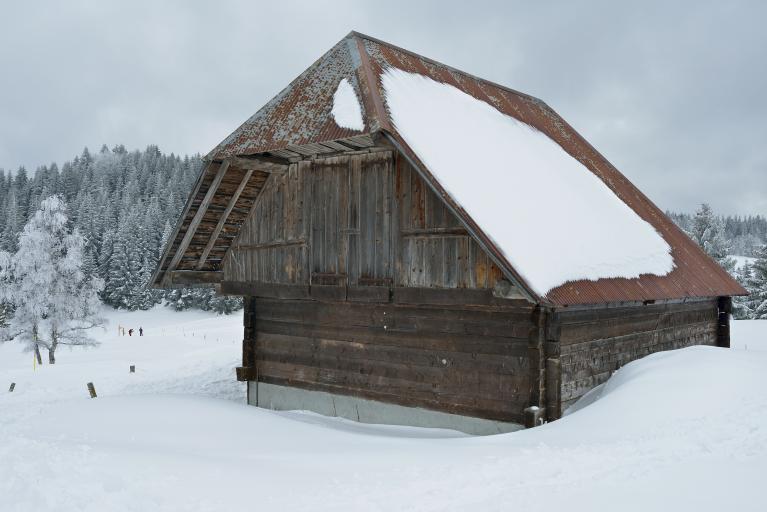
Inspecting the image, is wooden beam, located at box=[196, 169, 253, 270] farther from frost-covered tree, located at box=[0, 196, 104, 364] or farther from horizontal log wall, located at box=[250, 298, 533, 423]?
frost-covered tree, located at box=[0, 196, 104, 364]

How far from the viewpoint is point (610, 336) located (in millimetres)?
12000

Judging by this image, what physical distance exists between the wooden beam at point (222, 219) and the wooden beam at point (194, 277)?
7.4 inches

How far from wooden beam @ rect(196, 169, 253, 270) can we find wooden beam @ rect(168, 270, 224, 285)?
188mm

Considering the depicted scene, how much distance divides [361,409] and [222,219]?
517 cm

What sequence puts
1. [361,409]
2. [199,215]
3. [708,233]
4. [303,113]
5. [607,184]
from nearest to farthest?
[303,113] → [361,409] → [199,215] → [607,184] → [708,233]

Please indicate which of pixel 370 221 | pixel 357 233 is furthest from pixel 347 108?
pixel 357 233

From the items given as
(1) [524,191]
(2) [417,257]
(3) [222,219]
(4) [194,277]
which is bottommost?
(4) [194,277]

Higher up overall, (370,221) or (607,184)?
(607,184)

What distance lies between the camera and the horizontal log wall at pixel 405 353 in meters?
10.4

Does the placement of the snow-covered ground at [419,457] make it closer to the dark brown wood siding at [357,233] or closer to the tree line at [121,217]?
the dark brown wood siding at [357,233]

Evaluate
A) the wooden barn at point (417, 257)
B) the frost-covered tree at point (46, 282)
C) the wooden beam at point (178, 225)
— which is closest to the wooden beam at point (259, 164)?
the wooden barn at point (417, 257)

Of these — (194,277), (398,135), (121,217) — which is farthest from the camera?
(121,217)

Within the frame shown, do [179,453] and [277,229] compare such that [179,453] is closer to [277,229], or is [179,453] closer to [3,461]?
[3,461]

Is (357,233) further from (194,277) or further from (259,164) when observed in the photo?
(194,277)
